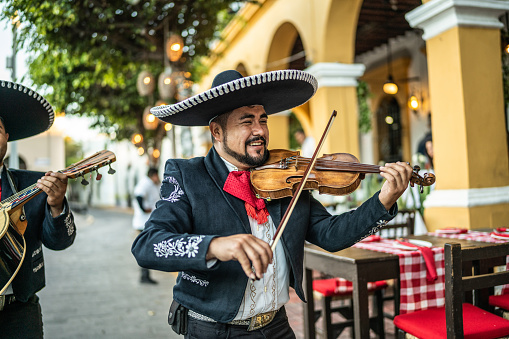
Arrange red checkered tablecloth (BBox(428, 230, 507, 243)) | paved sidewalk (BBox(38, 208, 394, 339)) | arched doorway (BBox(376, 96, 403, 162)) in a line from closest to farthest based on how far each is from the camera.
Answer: red checkered tablecloth (BBox(428, 230, 507, 243)) < paved sidewalk (BBox(38, 208, 394, 339)) < arched doorway (BBox(376, 96, 403, 162))

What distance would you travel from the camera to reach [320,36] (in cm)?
723

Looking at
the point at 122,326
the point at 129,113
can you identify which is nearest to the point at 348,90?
the point at 122,326

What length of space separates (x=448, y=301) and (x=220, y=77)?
5.16ft

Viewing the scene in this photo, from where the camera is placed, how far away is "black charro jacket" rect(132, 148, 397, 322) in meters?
1.78

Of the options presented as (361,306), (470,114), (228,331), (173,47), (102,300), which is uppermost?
(173,47)

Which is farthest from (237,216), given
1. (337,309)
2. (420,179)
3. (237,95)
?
(337,309)

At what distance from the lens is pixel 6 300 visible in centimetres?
209

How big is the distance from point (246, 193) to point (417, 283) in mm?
1564

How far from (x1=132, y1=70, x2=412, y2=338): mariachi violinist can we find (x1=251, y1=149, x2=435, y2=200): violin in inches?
2.2

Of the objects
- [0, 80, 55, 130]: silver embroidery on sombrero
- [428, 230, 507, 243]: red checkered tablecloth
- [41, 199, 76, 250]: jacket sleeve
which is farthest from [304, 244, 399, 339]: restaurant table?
[0, 80, 55, 130]: silver embroidery on sombrero

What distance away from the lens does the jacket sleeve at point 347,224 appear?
6.05 feet

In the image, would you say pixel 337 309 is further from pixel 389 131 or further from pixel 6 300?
pixel 389 131

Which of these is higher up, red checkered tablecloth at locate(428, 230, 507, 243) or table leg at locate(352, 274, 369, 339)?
red checkered tablecloth at locate(428, 230, 507, 243)

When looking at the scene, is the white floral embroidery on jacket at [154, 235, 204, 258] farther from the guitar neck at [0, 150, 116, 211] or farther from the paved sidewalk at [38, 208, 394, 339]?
the paved sidewalk at [38, 208, 394, 339]
